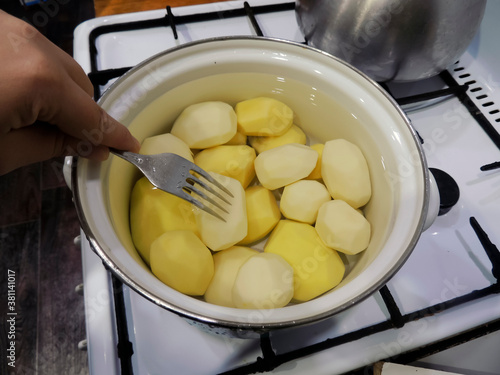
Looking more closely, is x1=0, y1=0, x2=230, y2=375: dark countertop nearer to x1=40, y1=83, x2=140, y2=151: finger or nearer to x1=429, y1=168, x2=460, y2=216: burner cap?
x1=40, y1=83, x2=140, y2=151: finger

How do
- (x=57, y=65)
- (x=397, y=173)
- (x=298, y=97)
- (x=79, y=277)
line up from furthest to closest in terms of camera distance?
(x=79, y=277)
(x=298, y=97)
(x=397, y=173)
(x=57, y=65)

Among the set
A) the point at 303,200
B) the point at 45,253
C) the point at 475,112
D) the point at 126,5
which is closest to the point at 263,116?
the point at 303,200

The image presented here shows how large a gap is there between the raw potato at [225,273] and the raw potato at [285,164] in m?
0.12

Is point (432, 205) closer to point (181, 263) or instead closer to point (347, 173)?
point (347, 173)

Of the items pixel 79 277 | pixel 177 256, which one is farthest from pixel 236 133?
pixel 79 277

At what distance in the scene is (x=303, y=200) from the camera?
57 cm

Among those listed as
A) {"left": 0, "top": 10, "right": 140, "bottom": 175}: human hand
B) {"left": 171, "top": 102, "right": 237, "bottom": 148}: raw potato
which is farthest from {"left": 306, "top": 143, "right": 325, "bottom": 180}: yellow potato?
{"left": 0, "top": 10, "right": 140, "bottom": 175}: human hand

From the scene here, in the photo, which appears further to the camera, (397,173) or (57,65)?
(397,173)

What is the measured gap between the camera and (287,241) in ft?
1.77

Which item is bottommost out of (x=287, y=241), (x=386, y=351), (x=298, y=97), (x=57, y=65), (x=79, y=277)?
(x=79, y=277)

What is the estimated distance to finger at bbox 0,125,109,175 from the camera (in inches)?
16.4

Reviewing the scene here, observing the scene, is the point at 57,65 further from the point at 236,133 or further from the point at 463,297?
the point at 463,297

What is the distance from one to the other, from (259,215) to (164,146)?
6.9 inches

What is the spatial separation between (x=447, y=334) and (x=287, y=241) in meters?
0.27
